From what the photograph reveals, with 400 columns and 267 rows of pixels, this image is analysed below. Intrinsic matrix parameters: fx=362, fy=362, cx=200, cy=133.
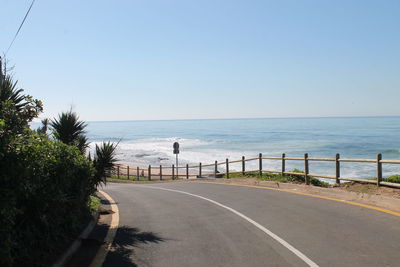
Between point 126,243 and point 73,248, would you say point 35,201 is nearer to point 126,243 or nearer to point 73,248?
point 73,248

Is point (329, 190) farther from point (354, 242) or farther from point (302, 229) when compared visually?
point (354, 242)

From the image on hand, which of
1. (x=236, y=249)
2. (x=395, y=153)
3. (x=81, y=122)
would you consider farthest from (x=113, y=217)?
(x=395, y=153)

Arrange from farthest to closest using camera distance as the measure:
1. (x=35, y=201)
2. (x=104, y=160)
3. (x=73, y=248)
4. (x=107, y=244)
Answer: (x=104, y=160) → (x=107, y=244) → (x=73, y=248) → (x=35, y=201)

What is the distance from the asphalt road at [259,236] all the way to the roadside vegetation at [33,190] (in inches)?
37.9

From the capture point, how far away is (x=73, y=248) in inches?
A: 237

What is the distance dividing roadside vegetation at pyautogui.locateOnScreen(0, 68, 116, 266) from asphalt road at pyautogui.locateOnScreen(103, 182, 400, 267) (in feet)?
3.16

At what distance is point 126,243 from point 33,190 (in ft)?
8.53

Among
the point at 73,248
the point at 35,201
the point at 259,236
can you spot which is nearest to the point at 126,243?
the point at 73,248

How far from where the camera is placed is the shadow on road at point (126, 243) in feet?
18.4

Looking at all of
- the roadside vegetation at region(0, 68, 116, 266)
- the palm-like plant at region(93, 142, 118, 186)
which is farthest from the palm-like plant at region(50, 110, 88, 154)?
the roadside vegetation at region(0, 68, 116, 266)

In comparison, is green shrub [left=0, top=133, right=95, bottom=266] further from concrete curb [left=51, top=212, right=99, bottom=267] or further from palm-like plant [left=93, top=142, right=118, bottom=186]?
palm-like plant [left=93, top=142, right=118, bottom=186]

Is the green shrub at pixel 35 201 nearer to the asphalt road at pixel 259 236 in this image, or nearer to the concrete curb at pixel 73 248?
the concrete curb at pixel 73 248

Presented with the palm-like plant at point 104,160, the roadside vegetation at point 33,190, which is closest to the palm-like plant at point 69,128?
the palm-like plant at point 104,160

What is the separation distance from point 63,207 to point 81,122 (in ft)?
18.4
